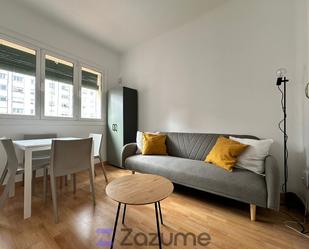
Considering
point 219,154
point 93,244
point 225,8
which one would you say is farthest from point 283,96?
point 93,244

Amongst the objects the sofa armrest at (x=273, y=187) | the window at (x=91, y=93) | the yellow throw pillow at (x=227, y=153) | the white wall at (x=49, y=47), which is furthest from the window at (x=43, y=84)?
the sofa armrest at (x=273, y=187)

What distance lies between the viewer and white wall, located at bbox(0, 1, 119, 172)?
7.36 ft

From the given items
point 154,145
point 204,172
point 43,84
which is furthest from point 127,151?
point 43,84

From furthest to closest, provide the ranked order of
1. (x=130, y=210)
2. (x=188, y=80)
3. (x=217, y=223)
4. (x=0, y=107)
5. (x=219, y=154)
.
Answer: (x=188, y=80), (x=0, y=107), (x=219, y=154), (x=130, y=210), (x=217, y=223)

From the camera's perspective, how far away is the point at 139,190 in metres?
1.16

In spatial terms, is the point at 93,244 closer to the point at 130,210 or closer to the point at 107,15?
the point at 130,210

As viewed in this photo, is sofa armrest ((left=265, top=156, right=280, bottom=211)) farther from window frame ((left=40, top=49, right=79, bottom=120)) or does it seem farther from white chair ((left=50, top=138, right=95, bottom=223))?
window frame ((left=40, top=49, right=79, bottom=120))

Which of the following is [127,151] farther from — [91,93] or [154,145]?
[91,93]

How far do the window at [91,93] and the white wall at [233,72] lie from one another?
3.90 feet

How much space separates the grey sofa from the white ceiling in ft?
6.83

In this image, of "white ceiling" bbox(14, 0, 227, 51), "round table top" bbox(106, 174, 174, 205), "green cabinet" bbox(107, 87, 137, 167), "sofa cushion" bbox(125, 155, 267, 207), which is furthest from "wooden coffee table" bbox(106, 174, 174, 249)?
"white ceiling" bbox(14, 0, 227, 51)

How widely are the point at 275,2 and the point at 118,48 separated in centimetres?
302

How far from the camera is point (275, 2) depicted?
203 centimetres

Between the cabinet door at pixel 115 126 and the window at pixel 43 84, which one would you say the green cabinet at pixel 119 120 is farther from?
the window at pixel 43 84
